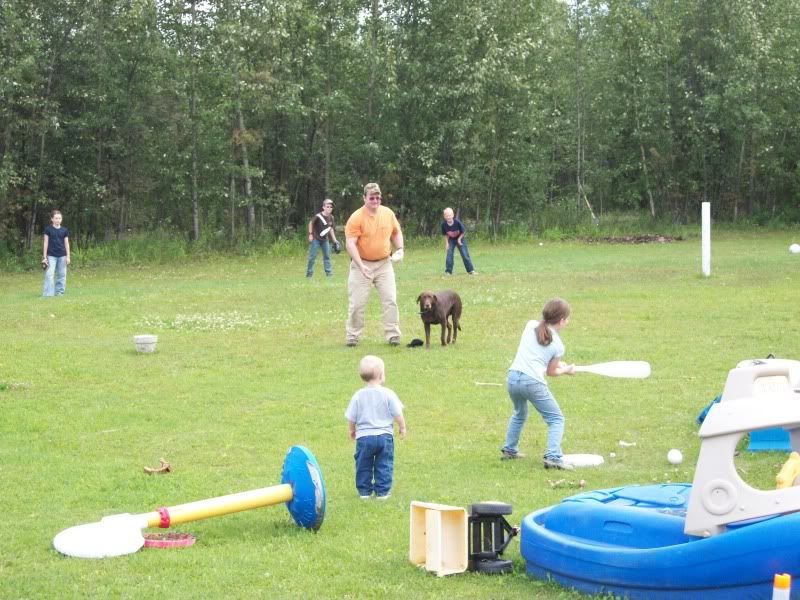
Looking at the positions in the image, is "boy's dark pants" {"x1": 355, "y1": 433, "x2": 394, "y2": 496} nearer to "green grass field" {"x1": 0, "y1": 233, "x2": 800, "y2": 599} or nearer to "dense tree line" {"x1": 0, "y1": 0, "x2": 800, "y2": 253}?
"green grass field" {"x1": 0, "y1": 233, "x2": 800, "y2": 599}

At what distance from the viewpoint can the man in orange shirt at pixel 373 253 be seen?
54.0 ft

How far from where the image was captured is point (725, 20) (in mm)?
48125

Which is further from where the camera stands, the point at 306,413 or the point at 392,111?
the point at 392,111

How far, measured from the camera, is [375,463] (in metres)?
8.70

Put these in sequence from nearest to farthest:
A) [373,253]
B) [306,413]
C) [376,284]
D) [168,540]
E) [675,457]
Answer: [168,540] → [675,457] → [306,413] → [373,253] → [376,284]

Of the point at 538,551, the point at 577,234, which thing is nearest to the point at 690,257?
the point at 577,234

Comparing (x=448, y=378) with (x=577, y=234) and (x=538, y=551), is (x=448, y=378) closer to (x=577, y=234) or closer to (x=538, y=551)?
(x=538, y=551)

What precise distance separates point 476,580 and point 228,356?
10664mm

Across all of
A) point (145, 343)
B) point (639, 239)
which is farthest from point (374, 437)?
point (639, 239)

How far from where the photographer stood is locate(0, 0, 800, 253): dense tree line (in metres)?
39.1

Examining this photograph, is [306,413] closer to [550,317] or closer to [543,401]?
[543,401]

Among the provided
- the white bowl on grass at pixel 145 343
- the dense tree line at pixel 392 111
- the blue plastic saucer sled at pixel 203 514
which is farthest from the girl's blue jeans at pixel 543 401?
the dense tree line at pixel 392 111

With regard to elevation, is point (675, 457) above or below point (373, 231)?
below

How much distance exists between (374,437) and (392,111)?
3733cm
